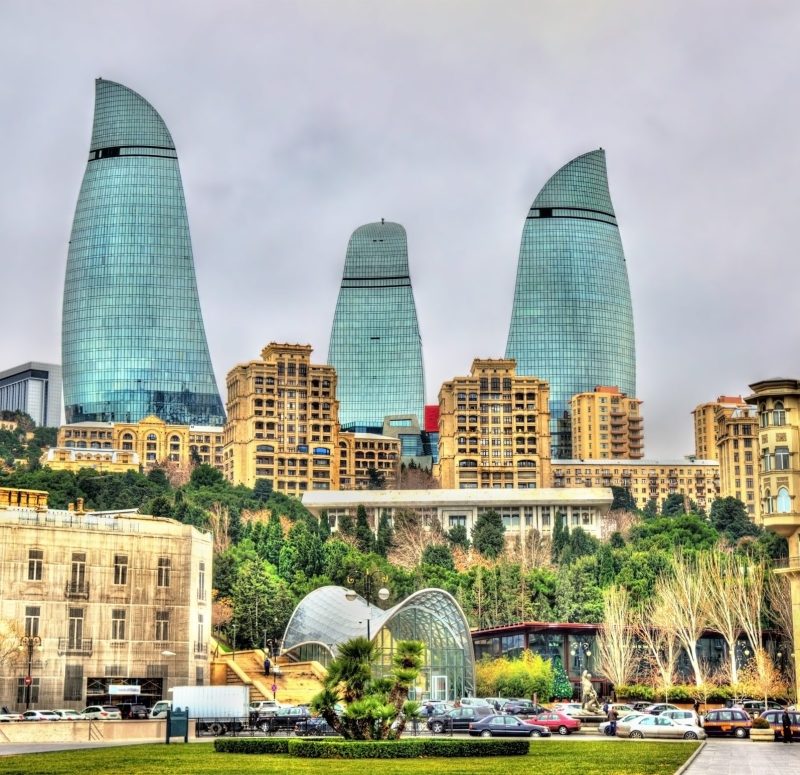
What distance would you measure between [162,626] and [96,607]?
4.79 meters

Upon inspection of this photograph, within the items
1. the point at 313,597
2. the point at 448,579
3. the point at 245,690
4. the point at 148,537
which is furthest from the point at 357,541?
the point at 245,690

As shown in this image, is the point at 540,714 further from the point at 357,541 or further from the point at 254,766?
the point at 357,541

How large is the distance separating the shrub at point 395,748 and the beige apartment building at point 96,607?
125ft

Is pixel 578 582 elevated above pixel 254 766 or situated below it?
above

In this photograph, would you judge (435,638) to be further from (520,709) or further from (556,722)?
(556,722)

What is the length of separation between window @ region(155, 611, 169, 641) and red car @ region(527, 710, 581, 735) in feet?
108

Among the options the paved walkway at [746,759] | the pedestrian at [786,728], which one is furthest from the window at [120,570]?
the pedestrian at [786,728]

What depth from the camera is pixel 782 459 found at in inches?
3824

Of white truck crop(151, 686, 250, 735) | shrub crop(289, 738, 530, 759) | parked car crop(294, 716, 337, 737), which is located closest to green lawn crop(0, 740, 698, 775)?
shrub crop(289, 738, 530, 759)

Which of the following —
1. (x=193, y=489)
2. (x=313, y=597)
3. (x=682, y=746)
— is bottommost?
(x=682, y=746)

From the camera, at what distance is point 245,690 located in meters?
72.1

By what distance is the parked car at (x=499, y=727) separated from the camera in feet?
206

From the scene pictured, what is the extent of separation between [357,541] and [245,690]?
83.3 meters

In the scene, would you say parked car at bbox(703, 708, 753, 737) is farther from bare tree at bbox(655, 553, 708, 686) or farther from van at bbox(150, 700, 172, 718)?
bare tree at bbox(655, 553, 708, 686)
